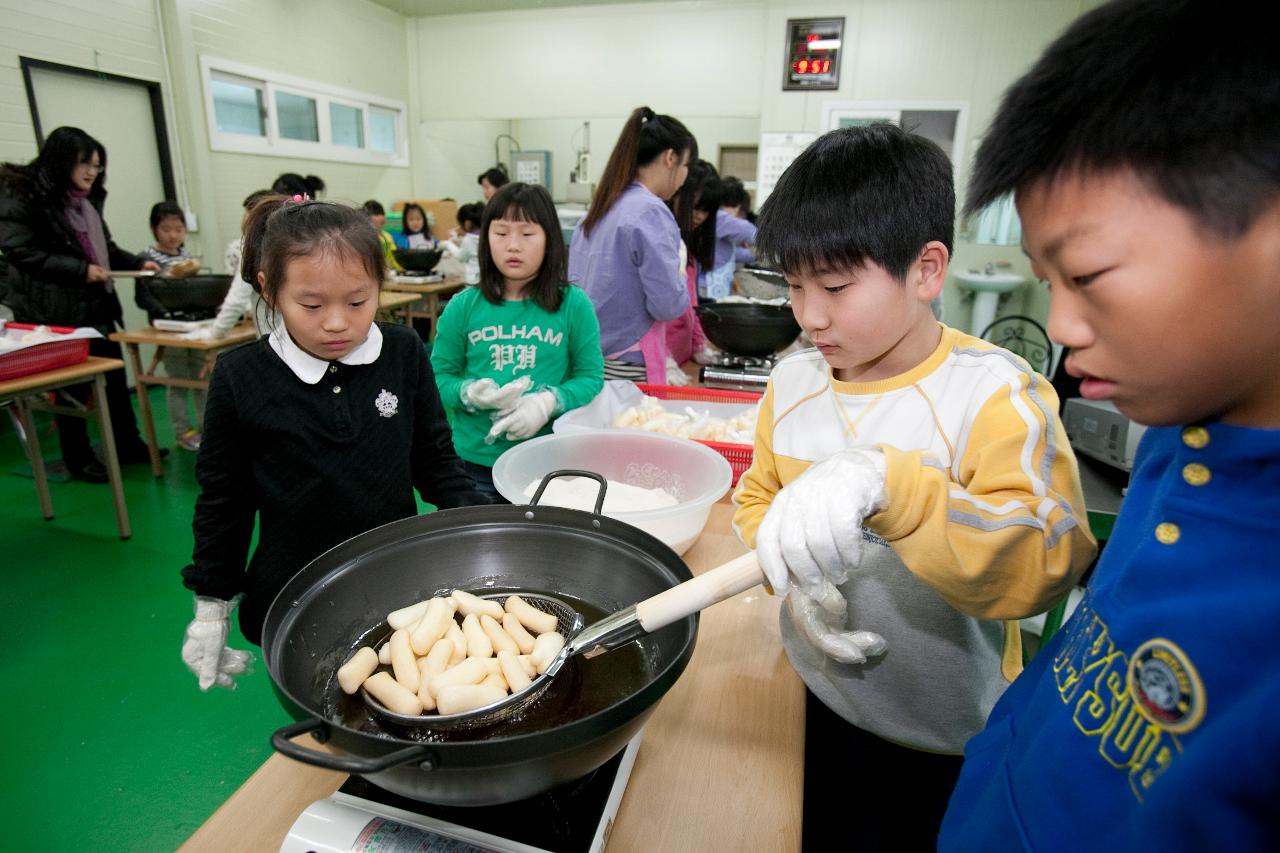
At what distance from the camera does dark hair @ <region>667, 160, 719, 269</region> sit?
2910 millimetres

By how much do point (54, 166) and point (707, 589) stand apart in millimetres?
3966

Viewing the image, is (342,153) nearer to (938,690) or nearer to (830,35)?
(830,35)

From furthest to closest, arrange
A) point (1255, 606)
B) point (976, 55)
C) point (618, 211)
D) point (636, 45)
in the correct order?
point (636, 45) → point (976, 55) → point (618, 211) → point (1255, 606)

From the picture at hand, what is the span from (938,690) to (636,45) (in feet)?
21.2

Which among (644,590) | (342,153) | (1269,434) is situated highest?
(342,153)

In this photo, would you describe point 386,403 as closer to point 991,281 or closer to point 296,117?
point 991,281

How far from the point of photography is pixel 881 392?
87 centimetres

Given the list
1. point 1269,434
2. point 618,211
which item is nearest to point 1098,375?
point 1269,434

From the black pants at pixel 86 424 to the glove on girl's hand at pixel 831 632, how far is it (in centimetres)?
371

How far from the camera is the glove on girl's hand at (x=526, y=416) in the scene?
5.31 ft

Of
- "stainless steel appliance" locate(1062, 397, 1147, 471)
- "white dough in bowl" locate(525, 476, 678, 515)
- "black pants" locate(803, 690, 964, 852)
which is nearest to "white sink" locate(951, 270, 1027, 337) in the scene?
"stainless steel appliance" locate(1062, 397, 1147, 471)

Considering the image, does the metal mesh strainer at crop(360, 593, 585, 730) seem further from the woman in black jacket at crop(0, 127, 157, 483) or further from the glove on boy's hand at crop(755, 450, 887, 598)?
the woman in black jacket at crop(0, 127, 157, 483)

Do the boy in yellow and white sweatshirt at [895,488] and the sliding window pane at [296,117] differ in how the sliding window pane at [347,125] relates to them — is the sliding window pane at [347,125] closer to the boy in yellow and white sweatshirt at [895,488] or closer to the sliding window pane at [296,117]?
the sliding window pane at [296,117]

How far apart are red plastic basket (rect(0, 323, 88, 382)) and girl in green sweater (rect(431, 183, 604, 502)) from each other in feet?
5.83
